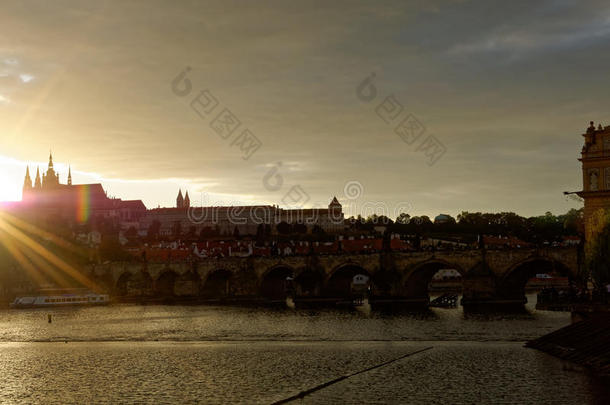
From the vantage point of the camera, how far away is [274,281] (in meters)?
116

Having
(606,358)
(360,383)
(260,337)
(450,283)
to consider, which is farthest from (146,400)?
(450,283)

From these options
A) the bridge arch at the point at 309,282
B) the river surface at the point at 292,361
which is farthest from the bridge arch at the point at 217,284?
the river surface at the point at 292,361

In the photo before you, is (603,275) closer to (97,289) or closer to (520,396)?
(520,396)

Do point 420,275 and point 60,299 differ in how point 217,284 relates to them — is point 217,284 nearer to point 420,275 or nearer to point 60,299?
point 60,299

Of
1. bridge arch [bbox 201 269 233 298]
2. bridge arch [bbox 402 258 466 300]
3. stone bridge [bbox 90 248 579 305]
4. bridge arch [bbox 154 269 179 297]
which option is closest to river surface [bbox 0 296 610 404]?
stone bridge [bbox 90 248 579 305]

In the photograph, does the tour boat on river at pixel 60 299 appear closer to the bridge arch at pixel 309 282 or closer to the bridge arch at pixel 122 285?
the bridge arch at pixel 122 285

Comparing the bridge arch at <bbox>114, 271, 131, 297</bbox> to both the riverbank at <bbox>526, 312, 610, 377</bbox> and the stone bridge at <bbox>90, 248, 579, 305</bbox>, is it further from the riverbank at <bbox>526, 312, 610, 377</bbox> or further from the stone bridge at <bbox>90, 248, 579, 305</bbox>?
the riverbank at <bbox>526, 312, 610, 377</bbox>

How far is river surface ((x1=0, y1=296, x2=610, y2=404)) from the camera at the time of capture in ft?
110

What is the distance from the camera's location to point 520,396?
31.6m

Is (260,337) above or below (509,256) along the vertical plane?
below

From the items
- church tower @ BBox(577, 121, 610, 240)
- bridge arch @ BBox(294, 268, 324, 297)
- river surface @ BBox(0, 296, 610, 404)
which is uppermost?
church tower @ BBox(577, 121, 610, 240)

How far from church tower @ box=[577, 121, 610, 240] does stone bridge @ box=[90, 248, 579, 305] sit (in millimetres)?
11377

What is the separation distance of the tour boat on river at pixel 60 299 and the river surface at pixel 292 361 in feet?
94.6

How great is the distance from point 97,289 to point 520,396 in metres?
106
